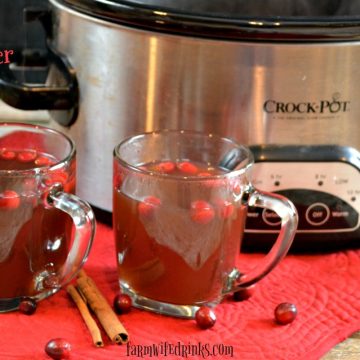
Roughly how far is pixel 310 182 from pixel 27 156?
0.29 meters

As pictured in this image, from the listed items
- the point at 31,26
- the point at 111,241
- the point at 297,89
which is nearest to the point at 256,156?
the point at 297,89

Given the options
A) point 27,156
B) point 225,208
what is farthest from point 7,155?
point 225,208

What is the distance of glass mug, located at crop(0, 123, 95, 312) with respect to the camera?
740 millimetres

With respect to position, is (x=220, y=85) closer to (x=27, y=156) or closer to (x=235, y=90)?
(x=235, y=90)

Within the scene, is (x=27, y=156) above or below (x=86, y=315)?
above

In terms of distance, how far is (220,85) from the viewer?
0.84 metres

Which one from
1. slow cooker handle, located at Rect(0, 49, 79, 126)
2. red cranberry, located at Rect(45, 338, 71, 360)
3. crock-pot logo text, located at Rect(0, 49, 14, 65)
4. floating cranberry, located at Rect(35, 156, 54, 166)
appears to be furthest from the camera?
crock-pot logo text, located at Rect(0, 49, 14, 65)

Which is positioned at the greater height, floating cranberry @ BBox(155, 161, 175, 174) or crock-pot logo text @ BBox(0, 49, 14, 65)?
crock-pot logo text @ BBox(0, 49, 14, 65)

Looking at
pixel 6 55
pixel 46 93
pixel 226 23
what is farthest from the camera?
pixel 6 55

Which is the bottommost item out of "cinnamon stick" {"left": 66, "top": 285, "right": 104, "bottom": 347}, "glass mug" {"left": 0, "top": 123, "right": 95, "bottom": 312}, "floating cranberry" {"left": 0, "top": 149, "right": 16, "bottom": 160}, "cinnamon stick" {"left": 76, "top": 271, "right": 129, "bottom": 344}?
"cinnamon stick" {"left": 66, "top": 285, "right": 104, "bottom": 347}

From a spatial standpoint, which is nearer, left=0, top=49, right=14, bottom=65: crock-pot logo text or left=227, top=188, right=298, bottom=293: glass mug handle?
left=227, top=188, right=298, bottom=293: glass mug handle

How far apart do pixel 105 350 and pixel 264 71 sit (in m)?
0.32

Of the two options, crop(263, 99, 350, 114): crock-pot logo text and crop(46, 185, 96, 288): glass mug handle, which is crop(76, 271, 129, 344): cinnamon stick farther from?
crop(263, 99, 350, 114): crock-pot logo text

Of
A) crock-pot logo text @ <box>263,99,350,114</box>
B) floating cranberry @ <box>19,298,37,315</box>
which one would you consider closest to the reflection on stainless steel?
crock-pot logo text @ <box>263,99,350,114</box>
